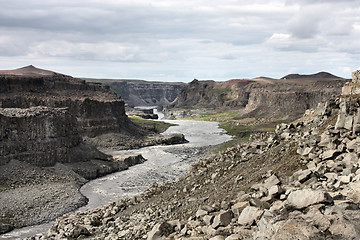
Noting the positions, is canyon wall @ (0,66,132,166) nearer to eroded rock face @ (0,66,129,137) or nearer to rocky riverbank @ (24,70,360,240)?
eroded rock face @ (0,66,129,137)

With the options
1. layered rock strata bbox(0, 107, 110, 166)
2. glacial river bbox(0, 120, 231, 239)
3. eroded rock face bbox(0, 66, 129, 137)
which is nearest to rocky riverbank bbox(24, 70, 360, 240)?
glacial river bbox(0, 120, 231, 239)

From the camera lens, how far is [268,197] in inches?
679

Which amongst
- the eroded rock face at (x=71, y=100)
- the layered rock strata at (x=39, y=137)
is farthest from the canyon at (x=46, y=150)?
the eroded rock face at (x=71, y=100)

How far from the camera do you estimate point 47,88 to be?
98062 mm

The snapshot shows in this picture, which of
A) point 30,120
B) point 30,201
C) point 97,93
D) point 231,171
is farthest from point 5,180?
point 97,93

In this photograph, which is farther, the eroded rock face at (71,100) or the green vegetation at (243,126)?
the green vegetation at (243,126)

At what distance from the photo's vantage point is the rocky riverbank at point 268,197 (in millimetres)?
12969

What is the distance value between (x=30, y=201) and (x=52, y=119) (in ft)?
64.1

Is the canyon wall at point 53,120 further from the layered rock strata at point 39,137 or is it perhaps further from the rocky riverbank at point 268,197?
the rocky riverbank at point 268,197

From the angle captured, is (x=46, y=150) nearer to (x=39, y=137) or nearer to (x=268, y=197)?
(x=39, y=137)

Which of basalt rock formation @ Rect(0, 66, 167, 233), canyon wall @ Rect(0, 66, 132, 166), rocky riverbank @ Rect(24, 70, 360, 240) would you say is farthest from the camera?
canyon wall @ Rect(0, 66, 132, 166)

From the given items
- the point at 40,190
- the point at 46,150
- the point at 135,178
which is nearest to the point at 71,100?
the point at 46,150

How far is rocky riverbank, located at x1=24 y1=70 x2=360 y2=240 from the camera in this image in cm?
1297

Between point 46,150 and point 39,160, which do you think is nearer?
point 39,160
